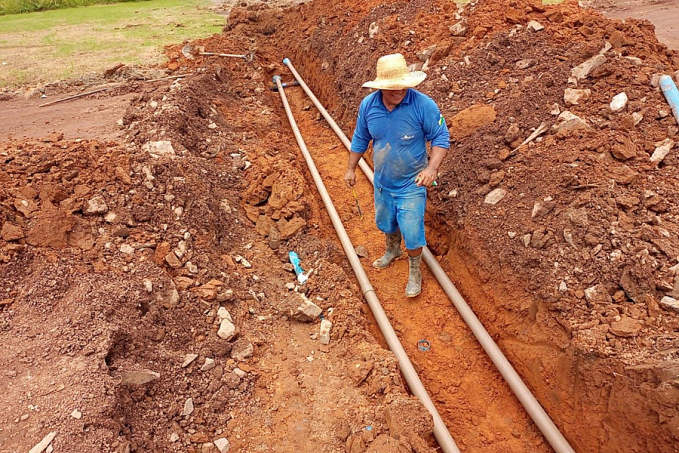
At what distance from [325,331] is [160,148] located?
11.0 ft

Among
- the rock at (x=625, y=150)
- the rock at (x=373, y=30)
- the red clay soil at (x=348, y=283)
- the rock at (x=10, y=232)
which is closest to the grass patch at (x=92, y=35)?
the rock at (x=373, y=30)

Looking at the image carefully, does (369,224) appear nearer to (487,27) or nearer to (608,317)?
(608,317)

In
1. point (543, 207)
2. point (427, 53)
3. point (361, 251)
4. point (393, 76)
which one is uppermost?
point (393, 76)

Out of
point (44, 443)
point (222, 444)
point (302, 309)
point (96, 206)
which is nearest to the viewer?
point (44, 443)

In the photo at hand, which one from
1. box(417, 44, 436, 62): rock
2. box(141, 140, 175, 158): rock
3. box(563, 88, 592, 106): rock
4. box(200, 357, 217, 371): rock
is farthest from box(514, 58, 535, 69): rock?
box(200, 357, 217, 371): rock

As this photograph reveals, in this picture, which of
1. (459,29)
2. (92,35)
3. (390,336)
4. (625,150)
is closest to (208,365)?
(390,336)

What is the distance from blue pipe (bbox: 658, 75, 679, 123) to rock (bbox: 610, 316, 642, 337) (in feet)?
7.41

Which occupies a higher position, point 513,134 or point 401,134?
point 401,134

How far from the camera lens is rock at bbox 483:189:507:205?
464 cm

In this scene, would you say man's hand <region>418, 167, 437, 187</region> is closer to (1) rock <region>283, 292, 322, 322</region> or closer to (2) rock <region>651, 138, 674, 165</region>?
(1) rock <region>283, 292, 322, 322</region>

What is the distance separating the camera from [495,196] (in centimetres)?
468

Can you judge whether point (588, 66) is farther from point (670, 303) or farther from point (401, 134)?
point (670, 303)

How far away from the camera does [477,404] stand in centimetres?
388

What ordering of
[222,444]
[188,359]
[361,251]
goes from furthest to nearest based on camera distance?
[361,251] → [188,359] → [222,444]
